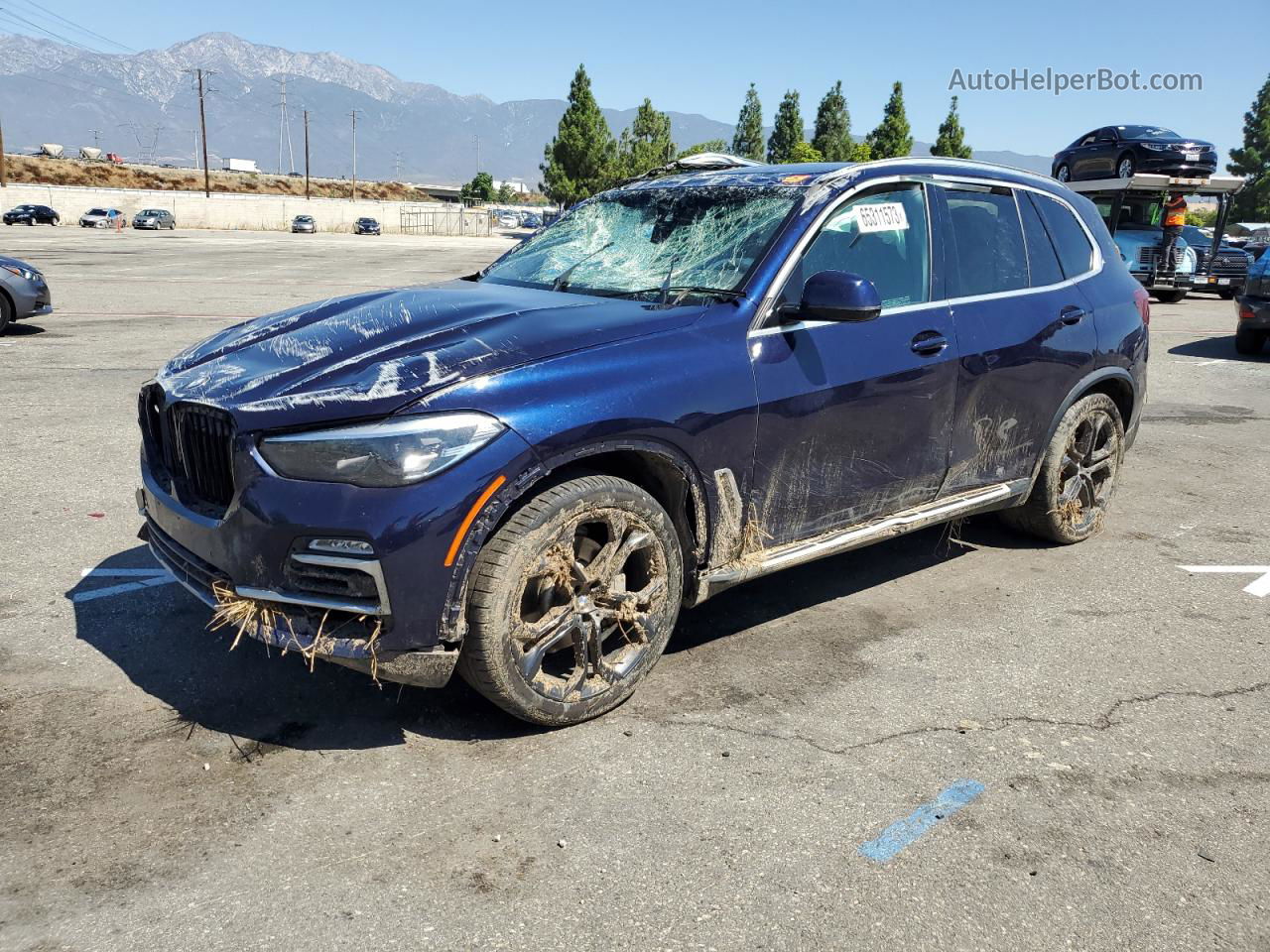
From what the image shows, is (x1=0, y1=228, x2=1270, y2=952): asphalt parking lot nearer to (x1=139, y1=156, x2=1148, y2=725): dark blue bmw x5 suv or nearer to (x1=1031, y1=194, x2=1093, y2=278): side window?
(x1=139, y1=156, x2=1148, y2=725): dark blue bmw x5 suv

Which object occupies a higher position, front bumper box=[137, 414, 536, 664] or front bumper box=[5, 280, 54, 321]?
front bumper box=[5, 280, 54, 321]

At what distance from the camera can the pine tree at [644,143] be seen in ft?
251

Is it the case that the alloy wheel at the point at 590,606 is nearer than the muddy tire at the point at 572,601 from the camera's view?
No

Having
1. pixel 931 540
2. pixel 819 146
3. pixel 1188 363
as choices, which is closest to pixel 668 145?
pixel 819 146

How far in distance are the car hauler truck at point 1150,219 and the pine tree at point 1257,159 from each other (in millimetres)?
69774

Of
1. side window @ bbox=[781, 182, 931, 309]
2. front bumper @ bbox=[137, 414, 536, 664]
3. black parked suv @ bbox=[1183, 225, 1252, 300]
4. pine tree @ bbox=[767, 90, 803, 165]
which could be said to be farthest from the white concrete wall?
front bumper @ bbox=[137, 414, 536, 664]

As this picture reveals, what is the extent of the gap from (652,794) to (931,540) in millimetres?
3109

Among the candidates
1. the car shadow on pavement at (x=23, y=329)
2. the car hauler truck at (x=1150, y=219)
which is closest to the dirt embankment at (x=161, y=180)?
the car shadow on pavement at (x=23, y=329)

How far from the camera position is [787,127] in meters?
73.1

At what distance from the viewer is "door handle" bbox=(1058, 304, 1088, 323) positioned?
5016 mm

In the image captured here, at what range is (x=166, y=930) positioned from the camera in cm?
249

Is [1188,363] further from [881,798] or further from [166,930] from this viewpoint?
[166,930]

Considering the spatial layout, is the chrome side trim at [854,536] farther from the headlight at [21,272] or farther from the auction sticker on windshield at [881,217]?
the headlight at [21,272]

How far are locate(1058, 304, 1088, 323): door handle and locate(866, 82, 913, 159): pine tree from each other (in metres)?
56.2
